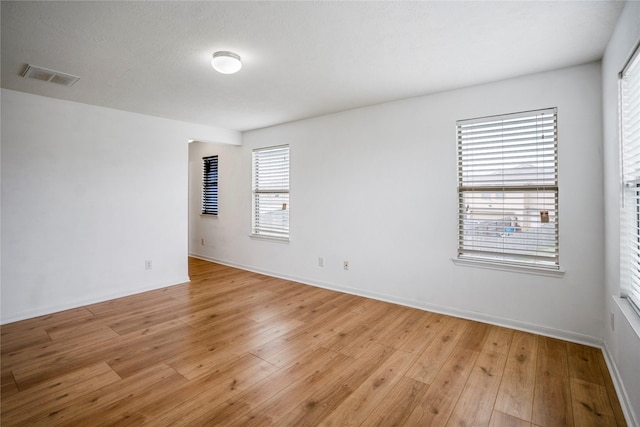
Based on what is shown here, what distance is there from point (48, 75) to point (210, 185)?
364 cm

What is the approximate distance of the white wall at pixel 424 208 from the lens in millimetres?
2803

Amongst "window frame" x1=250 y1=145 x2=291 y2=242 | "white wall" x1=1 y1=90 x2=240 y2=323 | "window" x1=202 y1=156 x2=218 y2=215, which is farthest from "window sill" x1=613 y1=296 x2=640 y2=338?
"window" x1=202 y1=156 x2=218 y2=215

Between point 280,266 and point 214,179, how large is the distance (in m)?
2.53

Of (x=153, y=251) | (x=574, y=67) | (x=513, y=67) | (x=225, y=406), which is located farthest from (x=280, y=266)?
(x=574, y=67)

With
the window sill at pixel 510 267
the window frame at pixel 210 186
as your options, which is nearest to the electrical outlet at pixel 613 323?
the window sill at pixel 510 267

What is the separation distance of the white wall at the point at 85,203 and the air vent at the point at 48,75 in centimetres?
67

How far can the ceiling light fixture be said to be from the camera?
2.60m

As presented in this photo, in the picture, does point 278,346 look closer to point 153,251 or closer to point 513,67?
point 153,251

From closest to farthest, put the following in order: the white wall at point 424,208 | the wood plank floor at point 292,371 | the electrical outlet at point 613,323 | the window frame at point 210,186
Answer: the wood plank floor at point 292,371
the electrical outlet at point 613,323
the white wall at point 424,208
the window frame at point 210,186

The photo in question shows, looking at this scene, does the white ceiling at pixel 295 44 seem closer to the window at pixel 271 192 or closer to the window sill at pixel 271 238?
the window at pixel 271 192

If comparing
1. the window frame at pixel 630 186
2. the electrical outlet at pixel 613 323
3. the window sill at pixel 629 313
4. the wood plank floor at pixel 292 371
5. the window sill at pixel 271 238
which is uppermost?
the window frame at pixel 630 186

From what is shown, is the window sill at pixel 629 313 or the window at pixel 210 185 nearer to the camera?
the window sill at pixel 629 313

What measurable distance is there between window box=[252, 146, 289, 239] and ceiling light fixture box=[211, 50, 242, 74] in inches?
95.4

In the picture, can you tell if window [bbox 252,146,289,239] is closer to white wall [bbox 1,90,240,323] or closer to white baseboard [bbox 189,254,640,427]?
white baseboard [bbox 189,254,640,427]
